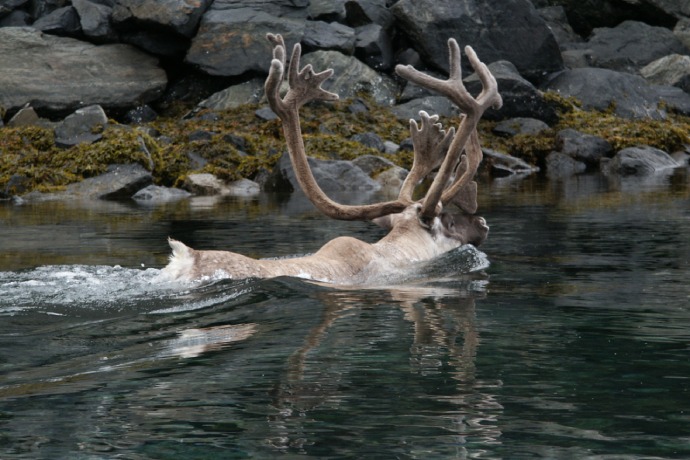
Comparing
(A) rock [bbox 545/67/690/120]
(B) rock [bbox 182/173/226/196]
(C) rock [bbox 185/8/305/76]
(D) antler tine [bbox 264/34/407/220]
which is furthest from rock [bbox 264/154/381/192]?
(A) rock [bbox 545/67/690/120]

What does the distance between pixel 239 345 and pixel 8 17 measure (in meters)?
29.5

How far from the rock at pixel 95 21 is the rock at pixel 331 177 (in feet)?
35.6

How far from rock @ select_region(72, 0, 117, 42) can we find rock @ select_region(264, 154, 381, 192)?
10854 millimetres

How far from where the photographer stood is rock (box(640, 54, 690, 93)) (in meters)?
33.5

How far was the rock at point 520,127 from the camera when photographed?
27.7 meters

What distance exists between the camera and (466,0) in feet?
105

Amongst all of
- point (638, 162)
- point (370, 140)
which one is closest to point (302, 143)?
point (638, 162)

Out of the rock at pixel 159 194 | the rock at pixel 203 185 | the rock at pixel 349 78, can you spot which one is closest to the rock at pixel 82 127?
the rock at pixel 203 185

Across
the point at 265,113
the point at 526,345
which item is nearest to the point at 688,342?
the point at 526,345

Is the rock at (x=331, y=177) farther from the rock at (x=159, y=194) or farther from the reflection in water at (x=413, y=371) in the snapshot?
the reflection in water at (x=413, y=371)

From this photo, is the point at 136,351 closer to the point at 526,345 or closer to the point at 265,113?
the point at 526,345

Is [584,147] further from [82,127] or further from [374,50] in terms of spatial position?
[82,127]

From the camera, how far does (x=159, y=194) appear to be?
20062mm

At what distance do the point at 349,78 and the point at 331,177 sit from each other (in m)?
10.1
